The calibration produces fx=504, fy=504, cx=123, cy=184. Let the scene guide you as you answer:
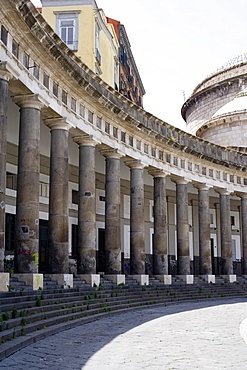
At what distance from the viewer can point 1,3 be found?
16.5m

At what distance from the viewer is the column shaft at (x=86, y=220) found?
78.2 feet

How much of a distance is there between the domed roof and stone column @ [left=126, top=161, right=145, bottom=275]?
86.7ft

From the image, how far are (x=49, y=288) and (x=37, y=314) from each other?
5.07 meters

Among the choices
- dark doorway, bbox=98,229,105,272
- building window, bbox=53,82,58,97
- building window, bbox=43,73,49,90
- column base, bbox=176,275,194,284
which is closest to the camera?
building window, bbox=43,73,49,90

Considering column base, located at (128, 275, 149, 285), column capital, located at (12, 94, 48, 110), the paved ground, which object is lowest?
the paved ground

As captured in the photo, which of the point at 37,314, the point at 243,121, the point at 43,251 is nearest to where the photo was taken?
the point at 37,314

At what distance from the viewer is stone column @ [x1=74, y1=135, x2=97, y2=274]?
23844 mm

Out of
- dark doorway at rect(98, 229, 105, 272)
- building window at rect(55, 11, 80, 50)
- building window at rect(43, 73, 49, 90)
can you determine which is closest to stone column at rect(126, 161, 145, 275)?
dark doorway at rect(98, 229, 105, 272)

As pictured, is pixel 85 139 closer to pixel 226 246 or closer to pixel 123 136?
pixel 123 136

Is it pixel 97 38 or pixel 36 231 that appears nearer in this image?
pixel 36 231

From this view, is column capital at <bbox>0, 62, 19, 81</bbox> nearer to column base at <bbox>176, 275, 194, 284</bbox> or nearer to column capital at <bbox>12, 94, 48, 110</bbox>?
column capital at <bbox>12, 94, 48, 110</bbox>

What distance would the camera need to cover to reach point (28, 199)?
62.2ft

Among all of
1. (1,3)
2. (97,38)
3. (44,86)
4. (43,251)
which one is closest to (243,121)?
(97,38)

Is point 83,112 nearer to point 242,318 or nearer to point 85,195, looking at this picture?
point 85,195
